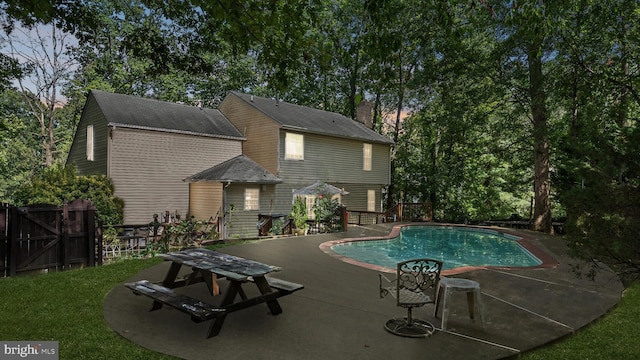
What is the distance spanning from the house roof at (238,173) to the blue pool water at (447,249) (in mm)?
7216

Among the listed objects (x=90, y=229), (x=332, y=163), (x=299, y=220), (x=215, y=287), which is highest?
(x=332, y=163)

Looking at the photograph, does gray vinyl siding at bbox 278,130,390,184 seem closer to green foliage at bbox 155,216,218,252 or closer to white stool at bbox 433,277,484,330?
green foliage at bbox 155,216,218,252

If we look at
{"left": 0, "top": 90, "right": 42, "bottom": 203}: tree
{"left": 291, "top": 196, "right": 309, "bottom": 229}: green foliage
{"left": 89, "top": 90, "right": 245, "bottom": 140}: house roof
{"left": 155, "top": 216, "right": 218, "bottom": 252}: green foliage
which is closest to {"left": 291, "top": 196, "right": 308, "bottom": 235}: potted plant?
{"left": 291, "top": 196, "right": 309, "bottom": 229}: green foliage

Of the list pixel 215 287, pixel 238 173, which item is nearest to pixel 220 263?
pixel 215 287

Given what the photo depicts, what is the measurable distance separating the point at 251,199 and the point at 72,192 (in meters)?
Result: 7.84

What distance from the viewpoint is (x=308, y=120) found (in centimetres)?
2278

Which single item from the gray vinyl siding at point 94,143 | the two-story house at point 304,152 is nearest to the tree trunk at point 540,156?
the two-story house at point 304,152

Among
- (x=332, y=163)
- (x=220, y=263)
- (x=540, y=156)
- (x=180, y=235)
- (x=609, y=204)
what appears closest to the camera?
(x=609, y=204)

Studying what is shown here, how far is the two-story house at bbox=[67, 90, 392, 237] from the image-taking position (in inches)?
696

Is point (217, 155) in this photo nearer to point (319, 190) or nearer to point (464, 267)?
point (319, 190)

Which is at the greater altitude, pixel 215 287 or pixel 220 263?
pixel 220 263

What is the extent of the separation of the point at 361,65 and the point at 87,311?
1159 inches

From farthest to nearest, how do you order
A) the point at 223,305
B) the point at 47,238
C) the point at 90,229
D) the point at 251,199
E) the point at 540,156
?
the point at 251,199, the point at 540,156, the point at 90,229, the point at 47,238, the point at 223,305

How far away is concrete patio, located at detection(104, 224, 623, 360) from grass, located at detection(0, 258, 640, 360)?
0.50ft
